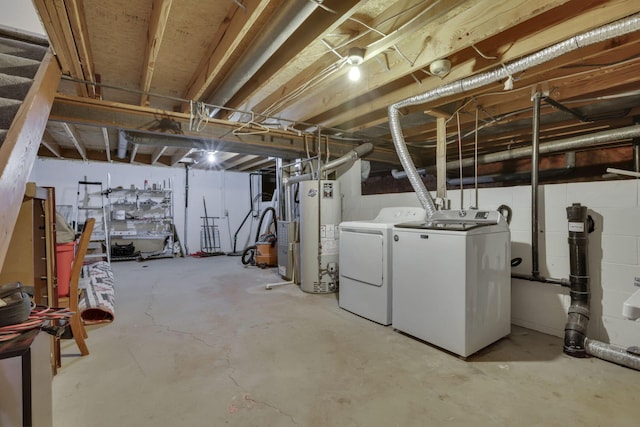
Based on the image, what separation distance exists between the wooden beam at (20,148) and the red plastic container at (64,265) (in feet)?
3.67

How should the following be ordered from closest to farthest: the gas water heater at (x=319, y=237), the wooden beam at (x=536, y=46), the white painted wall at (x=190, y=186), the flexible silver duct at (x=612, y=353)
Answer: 1. the wooden beam at (x=536, y=46)
2. the flexible silver duct at (x=612, y=353)
3. the gas water heater at (x=319, y=237)
4. the white painted wall at (x=190, y=186)

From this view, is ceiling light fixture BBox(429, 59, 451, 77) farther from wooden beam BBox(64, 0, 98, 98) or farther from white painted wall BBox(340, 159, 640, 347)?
wooden beam BBox(64, 0, 98, 98)

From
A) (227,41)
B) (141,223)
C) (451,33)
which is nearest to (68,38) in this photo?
(227,41)

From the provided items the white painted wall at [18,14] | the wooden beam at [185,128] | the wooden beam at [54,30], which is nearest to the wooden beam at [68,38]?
the wooden beam at [54,30]

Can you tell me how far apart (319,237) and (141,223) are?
541cm

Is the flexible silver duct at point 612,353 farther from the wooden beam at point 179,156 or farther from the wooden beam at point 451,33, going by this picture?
the wooden beam at point 179,156

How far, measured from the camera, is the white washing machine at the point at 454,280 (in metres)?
2.24

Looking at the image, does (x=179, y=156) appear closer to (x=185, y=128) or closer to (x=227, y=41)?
(x=185, y=128)

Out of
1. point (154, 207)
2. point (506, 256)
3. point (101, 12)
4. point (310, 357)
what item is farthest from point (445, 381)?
point (154, 207)

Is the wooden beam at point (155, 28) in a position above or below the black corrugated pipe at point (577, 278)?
above

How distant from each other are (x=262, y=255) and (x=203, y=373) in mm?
3777

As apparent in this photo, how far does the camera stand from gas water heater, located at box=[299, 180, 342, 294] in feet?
13.4

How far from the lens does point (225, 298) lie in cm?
384

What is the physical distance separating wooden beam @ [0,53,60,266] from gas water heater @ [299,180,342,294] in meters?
2.73
